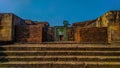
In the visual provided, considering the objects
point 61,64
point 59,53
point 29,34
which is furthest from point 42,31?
point 61,64

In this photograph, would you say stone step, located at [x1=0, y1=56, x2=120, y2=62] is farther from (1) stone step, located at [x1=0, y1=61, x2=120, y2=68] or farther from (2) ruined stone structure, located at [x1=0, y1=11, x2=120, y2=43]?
(2) ruined stone structure, located at [x1=0, y1=11, x2=120, y2=43]

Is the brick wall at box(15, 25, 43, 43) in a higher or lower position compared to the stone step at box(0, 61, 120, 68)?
higher

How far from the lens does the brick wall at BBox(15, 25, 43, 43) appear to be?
36.3ft

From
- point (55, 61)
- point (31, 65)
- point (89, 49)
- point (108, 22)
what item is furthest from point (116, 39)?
point (31, 65)

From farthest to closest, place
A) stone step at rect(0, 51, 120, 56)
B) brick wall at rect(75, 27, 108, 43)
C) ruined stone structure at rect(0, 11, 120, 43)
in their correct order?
brick wall at rect(75, 27, 108, 43) → ruined stone structure at rect(0, 11, 120, 43) → stone step at rect(0, 51, 120, 56)

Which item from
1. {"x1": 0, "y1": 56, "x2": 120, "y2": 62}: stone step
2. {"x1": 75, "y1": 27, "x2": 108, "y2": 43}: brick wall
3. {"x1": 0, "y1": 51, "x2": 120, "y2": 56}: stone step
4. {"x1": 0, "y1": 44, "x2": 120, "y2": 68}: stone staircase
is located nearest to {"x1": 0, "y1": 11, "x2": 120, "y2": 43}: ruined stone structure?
{"x1": 75, "y1": 27, "x2": 108, "y2": 43}: brick wall

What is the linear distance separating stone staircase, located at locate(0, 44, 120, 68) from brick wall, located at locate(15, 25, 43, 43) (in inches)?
102

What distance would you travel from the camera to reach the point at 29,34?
36.4 ft

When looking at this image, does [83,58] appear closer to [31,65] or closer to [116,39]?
[31,65]

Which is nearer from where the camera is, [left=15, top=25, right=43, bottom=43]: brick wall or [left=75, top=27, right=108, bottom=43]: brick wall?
[left=75, top=27, right=108, bottom=43]: brick wall

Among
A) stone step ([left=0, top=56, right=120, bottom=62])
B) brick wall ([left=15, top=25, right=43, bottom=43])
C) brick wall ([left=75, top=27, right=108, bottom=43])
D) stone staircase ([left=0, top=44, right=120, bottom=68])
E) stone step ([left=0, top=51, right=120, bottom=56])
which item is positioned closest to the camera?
stone staircase ([left=0, top=44, right=120, bottom=68])

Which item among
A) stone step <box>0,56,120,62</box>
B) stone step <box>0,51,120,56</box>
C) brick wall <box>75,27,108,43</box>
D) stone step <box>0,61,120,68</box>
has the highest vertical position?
brick wall <box>75,27,108,43</box>

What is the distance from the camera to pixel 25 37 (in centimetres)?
1111

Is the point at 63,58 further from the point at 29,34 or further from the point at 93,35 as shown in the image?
the point at 29,34
